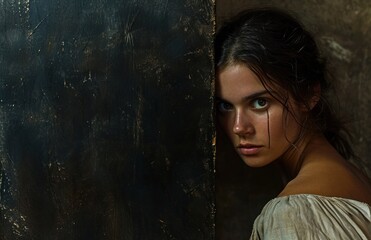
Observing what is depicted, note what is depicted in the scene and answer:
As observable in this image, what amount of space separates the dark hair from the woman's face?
2 centimetres

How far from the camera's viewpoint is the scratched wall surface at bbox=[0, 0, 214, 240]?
4.99 feet

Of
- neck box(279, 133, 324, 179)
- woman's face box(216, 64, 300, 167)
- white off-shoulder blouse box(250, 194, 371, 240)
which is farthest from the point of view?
neck box(279, 133, 324, 179)

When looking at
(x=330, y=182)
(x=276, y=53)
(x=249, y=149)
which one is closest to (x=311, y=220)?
(x=330, y=182)

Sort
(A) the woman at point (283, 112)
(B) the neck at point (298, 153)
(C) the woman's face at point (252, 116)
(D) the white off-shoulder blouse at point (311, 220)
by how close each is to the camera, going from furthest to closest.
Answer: (B) the neck at point (298, 153)
(C) the woman's face at point (252, 116)
(A) the woman at point (283, 112)
(D) the white off-shoulder blouse at point (311, 220)

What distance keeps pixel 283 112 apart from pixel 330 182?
21 centimetres

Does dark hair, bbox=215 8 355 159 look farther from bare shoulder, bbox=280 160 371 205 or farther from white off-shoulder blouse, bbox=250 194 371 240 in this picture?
white off-shoulder blouse, bbox=250 194 371 240

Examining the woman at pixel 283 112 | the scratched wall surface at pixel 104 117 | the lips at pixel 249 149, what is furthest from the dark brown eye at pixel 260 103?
the scratched wall surface at pixel 104 117

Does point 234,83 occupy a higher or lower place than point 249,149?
higher

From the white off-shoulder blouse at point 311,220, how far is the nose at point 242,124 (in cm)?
23

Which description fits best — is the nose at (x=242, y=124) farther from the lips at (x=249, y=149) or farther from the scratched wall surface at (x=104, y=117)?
the scratched wall surface at (x=104, y=117)

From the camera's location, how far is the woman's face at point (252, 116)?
1.70m

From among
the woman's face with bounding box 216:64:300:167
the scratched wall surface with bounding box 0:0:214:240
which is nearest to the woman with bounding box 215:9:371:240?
the woman's face with bounding box 216:64:300:167

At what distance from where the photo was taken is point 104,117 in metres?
1.53

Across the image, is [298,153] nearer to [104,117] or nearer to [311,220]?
[311,220]
